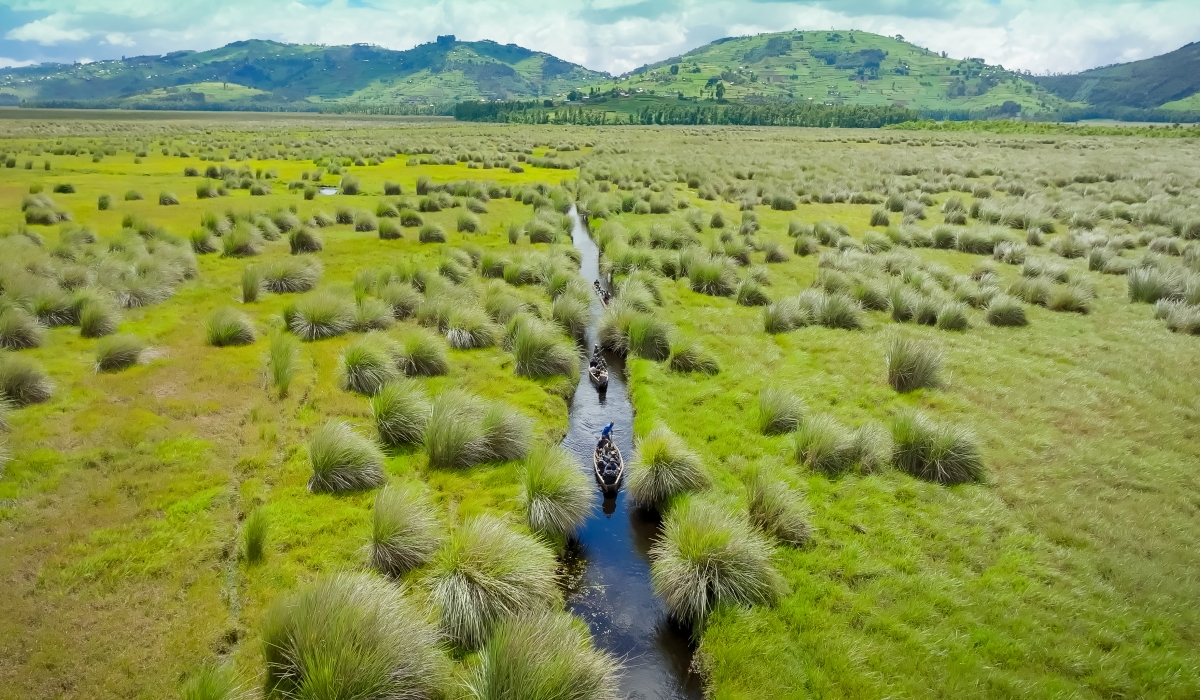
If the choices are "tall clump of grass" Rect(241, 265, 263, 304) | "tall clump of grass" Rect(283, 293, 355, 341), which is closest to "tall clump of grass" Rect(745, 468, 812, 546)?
"tall clump of grass" Rect(283, 293, 355, 341)

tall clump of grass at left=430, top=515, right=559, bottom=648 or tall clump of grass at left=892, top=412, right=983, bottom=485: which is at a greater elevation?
tall clump of grass at left=892, top=412, right=983, bottom=485

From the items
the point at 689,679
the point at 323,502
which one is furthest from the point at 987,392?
the point at 323,502

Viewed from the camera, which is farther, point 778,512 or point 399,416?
point 399,416

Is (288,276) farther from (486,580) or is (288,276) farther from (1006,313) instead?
(1006,313)

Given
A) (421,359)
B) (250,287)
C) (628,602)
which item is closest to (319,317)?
(421,359)

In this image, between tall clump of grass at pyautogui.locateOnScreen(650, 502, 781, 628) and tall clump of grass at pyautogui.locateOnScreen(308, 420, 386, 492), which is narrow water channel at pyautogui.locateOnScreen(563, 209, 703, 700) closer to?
tall clump of grass at pyautogui.locateOnScreen(650, 502, 781, 628)

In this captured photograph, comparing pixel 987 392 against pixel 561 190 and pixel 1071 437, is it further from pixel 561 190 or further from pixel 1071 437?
pixel 561 190
